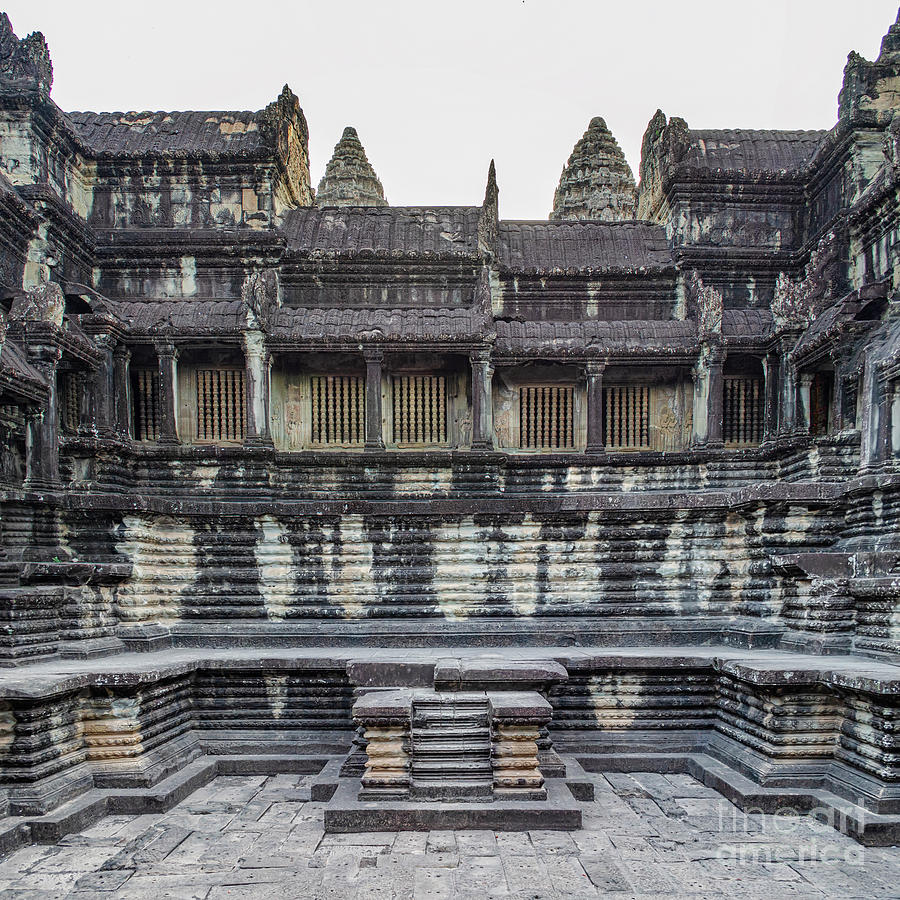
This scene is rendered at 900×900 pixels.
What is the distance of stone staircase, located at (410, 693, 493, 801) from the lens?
5.93m

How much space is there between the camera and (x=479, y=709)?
248 inches

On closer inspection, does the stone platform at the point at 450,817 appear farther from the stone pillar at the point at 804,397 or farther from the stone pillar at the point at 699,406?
the stone pillar at the point at 804,397

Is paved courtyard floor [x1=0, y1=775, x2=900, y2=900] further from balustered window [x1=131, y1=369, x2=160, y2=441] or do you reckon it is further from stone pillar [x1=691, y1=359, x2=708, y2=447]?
balustered window [x1=131, y1=369, x2=160, y2=441]

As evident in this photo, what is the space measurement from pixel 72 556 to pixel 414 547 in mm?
4422

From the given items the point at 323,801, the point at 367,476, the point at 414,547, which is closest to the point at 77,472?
the point at 367,476

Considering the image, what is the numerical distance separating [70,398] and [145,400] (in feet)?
4.08

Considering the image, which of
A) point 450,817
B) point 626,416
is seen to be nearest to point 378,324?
point 626,416

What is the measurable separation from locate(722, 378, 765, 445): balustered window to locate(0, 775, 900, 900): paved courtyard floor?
7801mm

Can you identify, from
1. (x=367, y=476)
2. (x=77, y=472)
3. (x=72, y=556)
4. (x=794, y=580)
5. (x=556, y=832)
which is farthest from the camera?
(x=367, y=476)

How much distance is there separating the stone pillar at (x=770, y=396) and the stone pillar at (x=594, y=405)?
2.79 m

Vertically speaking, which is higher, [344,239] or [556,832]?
[344,239]

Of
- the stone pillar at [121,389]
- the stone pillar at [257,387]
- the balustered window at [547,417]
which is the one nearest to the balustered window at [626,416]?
the balustered window at [547,417]

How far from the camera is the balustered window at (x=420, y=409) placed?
12.8 meters

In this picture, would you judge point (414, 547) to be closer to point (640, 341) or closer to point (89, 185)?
point (640, 341)
